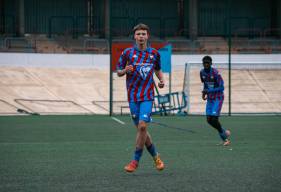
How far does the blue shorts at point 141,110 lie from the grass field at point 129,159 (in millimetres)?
662

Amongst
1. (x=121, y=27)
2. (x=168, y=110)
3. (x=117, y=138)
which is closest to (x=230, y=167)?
(x=117, y=138)

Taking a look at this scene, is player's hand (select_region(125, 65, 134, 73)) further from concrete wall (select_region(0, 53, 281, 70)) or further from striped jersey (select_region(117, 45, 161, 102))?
concrete wall (select_region(0, 53, 281, 70))

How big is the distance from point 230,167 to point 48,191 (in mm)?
3068

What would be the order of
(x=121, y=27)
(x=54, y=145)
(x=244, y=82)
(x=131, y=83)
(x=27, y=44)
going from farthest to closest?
(x=121, y=27) → (x=27, y=44) → (x=244, y=82) → (x=54, y=145) → (x=131, y=83)

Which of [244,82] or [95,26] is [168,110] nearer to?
[244,82]

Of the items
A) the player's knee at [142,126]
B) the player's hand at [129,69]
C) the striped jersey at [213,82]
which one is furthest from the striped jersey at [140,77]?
the striped jersey at [213,82]

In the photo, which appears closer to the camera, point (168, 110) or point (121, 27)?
point (168, 110)

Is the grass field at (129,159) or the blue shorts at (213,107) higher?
the blue shorts at (213,107)

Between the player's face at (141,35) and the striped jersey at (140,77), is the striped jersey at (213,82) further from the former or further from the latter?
the player's face at (141,35)

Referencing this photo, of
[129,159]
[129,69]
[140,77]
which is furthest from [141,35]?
[129,159]

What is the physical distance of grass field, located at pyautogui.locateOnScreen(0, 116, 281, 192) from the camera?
8.40 meters

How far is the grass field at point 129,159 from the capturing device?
8.40 m

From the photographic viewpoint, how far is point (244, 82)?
34.8 metres

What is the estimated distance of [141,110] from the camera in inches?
382
